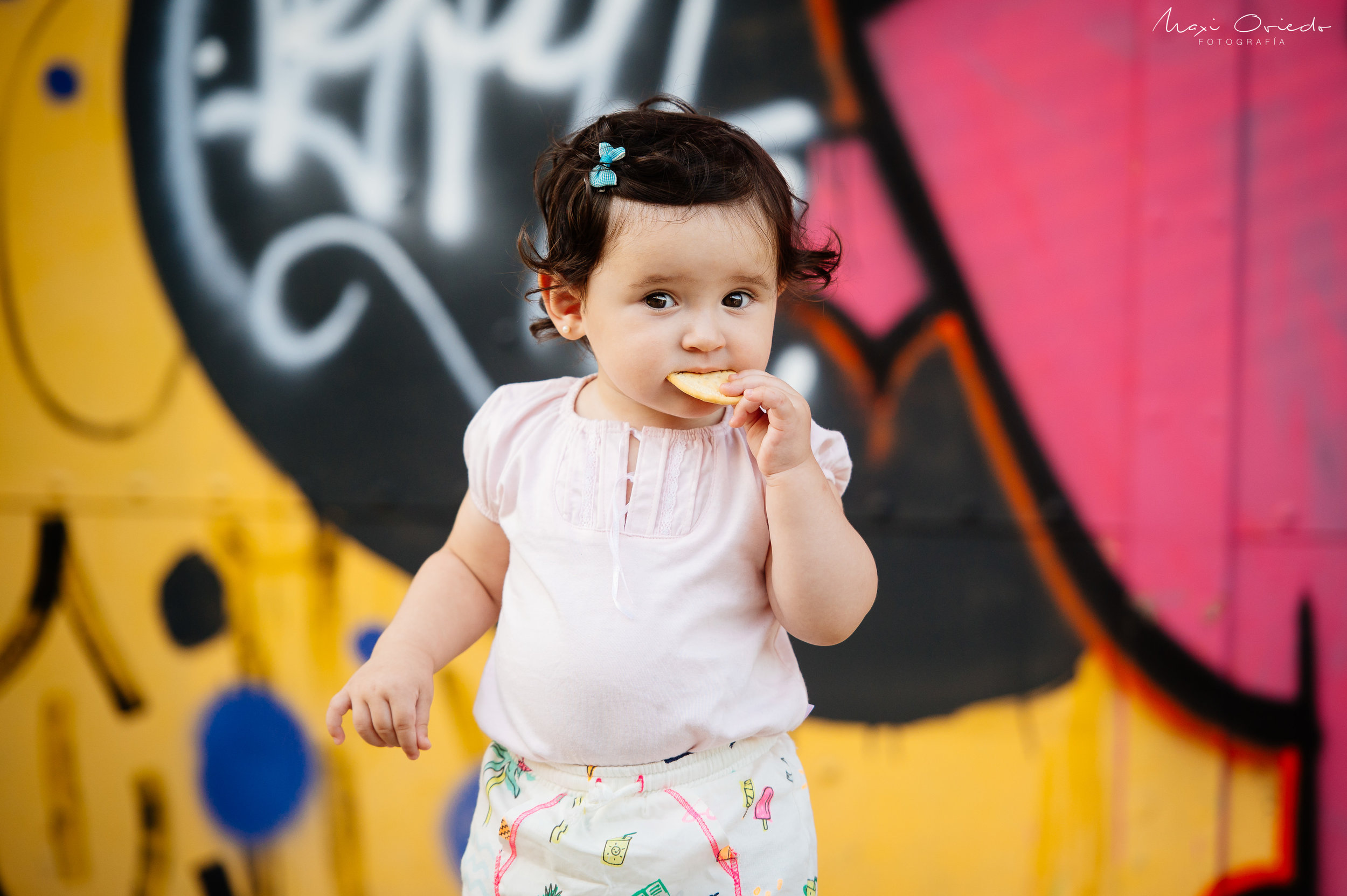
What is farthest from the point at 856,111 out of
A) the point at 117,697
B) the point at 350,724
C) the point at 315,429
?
the point at 117,697

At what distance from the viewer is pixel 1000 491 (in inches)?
56.7

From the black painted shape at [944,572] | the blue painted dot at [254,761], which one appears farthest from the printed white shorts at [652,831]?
the blue painted dot at [254,761]

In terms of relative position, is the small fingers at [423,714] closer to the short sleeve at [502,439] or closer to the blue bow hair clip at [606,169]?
the short sleeve at [502,439]

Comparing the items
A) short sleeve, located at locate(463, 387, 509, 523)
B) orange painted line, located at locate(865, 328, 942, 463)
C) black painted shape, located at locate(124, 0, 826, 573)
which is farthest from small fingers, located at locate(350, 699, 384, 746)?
orange painted line, located at locate(865, 328, 942, 463)

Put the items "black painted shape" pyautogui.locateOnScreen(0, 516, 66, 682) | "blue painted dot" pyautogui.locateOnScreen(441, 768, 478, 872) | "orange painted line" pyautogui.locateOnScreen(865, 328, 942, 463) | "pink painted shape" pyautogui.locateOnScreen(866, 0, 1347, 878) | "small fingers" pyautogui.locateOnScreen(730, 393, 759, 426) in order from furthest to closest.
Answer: "black painted shape" pyautogui.locateOnScreen(0, 516, 66, 682) < "blue painted dot" pyautogui.locateOnScreen(441, 768, 478, 872) < "orange painted line" pyautogui.locateOnScreen(865, 328, 942, 463) < "pink painted shape" pyautogui.locateOnScreen(866, 0, 1347, 878) < "small fingers" pyautogui.locateOnScreen(730, 393, 759, 426)

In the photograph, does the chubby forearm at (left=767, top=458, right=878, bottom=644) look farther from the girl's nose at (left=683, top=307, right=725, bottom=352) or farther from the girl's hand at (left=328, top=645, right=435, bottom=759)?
the girl's hand at (left=328, top=645, right=435, bottom=759)

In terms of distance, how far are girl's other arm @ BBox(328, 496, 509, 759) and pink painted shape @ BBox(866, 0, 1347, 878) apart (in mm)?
939

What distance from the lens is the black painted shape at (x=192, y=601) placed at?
5.47 ft

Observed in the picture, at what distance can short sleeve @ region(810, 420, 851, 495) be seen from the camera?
0.81 meters

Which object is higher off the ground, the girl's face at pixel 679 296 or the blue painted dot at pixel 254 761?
the girl's face at pixel 679 296

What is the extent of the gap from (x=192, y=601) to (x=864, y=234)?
1.42 m

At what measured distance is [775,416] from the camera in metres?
0.68

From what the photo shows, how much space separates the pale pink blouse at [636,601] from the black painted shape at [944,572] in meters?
0.66

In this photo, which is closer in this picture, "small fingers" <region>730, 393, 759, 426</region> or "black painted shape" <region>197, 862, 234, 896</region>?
"small fingers" <region>730, 393, 759, 426</region>
